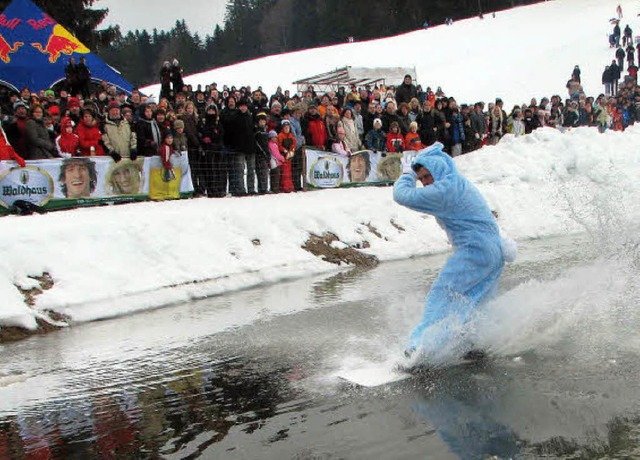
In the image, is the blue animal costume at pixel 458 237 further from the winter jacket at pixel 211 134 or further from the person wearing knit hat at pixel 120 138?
the winter jacket at pixel 211 134

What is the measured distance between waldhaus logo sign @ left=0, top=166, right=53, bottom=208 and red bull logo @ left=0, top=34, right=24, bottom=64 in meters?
8.11

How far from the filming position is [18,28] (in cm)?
1942

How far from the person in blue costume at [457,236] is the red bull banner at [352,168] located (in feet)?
33.2

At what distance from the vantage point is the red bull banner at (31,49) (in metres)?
19.2

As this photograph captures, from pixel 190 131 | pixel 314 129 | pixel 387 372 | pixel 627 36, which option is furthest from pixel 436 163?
pixel 627 36

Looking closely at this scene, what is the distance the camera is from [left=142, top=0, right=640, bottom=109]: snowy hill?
42.5 metres

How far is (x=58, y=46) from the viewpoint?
19875mm

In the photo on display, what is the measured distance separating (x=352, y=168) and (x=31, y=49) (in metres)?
9.49

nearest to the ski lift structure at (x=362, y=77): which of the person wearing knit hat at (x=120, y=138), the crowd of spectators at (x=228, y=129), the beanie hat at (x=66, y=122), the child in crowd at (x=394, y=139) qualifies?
the crowd of spectators at (x=228, y=129)

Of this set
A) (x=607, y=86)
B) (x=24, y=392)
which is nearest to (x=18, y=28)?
(x=24, y=392)

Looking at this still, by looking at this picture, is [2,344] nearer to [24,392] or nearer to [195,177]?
[24,392]

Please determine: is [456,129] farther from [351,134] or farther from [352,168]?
[352,168]

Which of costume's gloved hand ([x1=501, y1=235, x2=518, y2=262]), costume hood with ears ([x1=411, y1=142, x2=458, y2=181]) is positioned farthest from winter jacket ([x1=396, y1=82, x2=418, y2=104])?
costume's gloved hand ([x1=501, y1=235, x2=518, y2=262])

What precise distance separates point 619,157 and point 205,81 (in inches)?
1637
